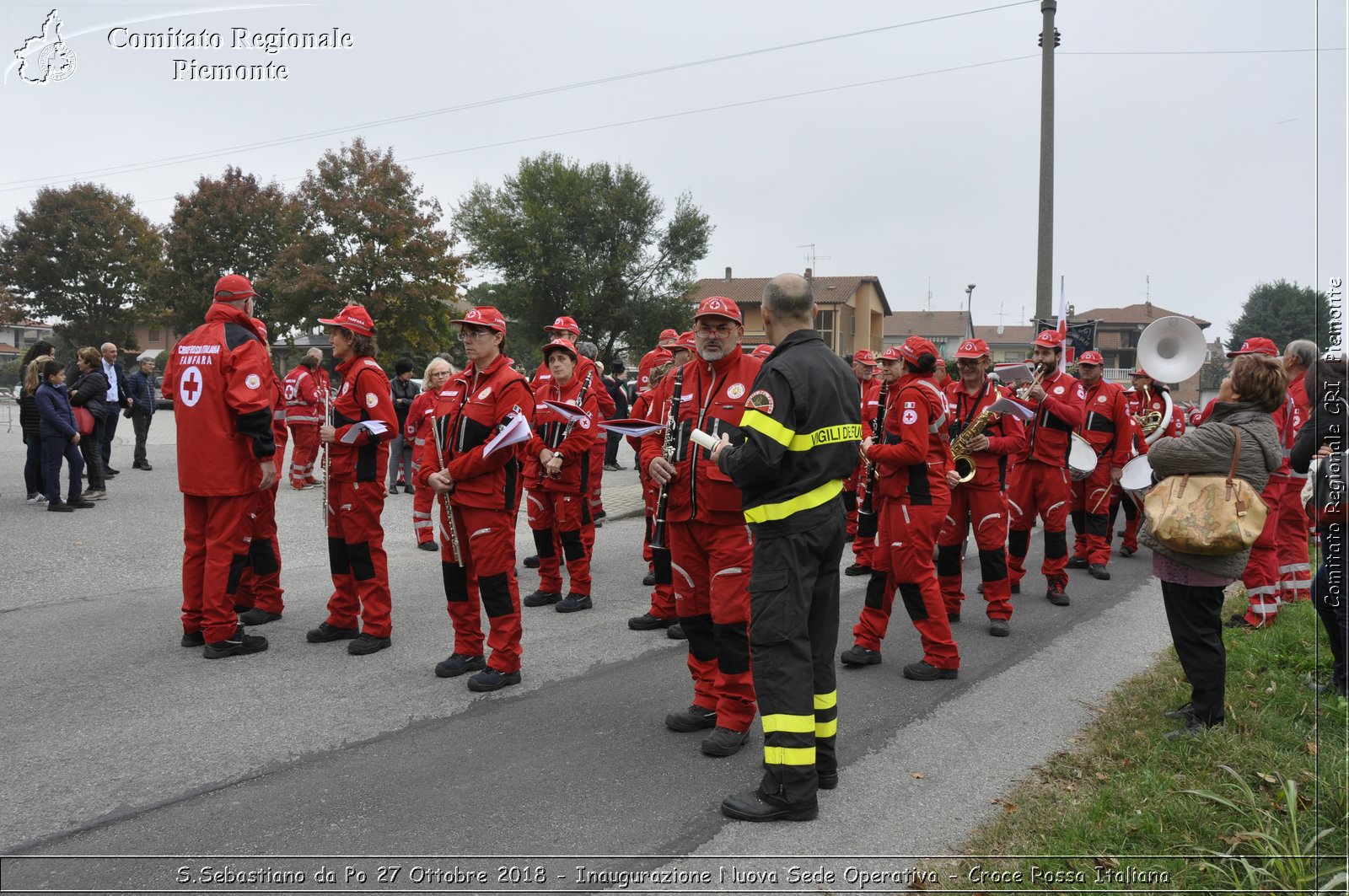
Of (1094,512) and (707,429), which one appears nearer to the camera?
(707,429)

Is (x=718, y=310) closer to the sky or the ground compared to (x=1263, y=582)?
closer to the sky

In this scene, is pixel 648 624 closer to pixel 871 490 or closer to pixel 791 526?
pixel 871 490

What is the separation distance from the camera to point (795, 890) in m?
3.45

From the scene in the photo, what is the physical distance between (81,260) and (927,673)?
54.4 metres

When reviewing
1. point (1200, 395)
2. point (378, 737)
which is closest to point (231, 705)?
point (378, 737)

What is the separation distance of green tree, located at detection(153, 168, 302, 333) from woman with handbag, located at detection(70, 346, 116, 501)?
3006 cm

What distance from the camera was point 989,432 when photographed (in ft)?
24.8

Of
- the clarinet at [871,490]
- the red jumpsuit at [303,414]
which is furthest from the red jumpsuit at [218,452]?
the clarinet at [871,490]

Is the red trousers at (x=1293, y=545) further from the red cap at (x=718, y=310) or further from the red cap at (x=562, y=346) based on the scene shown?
the red cap at (x=562, y=346)

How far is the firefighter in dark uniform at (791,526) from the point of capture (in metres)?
3.97

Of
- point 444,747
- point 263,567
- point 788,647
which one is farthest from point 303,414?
point 788,647

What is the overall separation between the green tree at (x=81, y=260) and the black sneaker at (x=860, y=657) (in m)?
50.1

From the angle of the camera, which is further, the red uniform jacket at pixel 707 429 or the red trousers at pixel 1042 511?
the red trousers at pixel 1042 511

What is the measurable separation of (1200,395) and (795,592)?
6748mm
